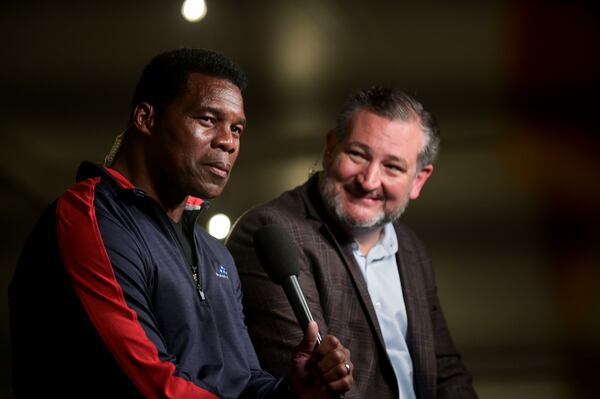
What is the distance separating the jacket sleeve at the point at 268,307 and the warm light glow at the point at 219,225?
1113 millimetres

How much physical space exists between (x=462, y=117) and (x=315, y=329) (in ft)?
6.32

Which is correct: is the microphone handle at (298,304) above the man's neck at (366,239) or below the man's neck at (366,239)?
above

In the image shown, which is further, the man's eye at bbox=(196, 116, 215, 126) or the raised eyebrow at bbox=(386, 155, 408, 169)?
the raised eyebrow at bbox=(386, 155, 408, 169)

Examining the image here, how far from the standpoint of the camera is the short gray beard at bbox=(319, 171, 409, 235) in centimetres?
182

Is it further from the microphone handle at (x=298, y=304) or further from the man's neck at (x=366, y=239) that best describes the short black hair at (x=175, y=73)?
the man's neck at (x=366, y=239)

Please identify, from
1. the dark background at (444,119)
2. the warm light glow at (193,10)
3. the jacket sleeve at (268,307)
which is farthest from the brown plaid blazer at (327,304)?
the warm light glow at (193,10)

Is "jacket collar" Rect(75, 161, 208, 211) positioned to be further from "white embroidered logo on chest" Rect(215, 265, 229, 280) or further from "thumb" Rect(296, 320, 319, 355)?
"thumb" Rect(296, 320, 319, 355)

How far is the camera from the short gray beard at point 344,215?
182cm

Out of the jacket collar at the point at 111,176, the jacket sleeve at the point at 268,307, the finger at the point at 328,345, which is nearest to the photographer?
the finger at the point at 328,345

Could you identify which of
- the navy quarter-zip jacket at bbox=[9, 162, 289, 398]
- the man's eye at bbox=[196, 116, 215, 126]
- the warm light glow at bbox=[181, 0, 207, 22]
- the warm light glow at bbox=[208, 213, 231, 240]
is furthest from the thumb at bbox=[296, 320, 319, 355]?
the warm light glow at bbox=[181, 0, 207, 22]

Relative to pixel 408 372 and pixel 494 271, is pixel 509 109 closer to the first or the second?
pixel 494 271

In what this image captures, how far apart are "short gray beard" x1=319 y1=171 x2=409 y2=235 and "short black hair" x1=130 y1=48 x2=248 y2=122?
1.64ft

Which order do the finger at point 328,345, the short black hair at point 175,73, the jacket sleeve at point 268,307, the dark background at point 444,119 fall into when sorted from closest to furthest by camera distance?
the finger at point 328,345 → the short black hair at point 175,73 → the jacket sleeve at point 268,307 → the dark background at point 444,119

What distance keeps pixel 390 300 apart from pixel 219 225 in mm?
1123
